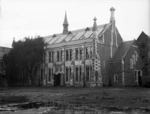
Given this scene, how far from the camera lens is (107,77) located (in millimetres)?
44406

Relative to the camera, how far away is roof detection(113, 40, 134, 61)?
45.5 metres

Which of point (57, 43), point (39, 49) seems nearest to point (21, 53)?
point (39, 49)

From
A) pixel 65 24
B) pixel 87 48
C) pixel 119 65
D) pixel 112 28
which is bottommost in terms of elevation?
pixel 119 65

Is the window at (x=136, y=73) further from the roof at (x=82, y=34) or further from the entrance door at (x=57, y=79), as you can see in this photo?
the entrance door at (x=57, y=79)

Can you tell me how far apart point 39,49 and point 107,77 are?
15.6 m

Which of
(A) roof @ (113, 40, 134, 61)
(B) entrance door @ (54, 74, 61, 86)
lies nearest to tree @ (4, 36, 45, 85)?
(B) entrance door @ (54, 74, 61, 86)

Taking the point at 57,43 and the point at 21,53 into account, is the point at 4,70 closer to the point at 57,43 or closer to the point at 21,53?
the point at 21,53

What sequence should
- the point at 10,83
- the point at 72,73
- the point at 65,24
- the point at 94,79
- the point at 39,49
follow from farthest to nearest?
1. the point at 65,24
2. the point at 10,83
3. the point at 39,49
4. the point at 72,73
5. the point at 94,79

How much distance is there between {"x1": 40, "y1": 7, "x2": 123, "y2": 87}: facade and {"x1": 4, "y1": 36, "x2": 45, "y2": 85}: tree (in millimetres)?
2513

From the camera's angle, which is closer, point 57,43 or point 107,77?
point 107,77

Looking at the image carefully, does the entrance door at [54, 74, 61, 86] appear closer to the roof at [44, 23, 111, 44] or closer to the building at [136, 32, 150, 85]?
the roof at [44, 23, 111, 44]

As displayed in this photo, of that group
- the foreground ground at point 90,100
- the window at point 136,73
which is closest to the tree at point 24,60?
the window at point 136,73

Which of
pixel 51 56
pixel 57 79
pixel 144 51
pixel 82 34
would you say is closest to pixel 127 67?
pixel 144 51

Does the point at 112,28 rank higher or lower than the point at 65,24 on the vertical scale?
lower
